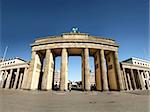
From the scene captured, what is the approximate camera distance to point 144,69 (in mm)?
69000

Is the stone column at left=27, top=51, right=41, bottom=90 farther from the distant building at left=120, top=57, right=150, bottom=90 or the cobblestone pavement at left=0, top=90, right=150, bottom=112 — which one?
the distant building at left=120, top=57, right=150, bottom=90

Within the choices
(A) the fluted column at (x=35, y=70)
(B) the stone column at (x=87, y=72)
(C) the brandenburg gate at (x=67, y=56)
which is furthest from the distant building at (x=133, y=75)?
(A) the fluted column at (x=35, y=70)

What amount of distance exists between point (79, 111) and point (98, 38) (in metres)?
35.8

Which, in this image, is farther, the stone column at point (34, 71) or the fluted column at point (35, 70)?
the fluted column at point (35, 70)

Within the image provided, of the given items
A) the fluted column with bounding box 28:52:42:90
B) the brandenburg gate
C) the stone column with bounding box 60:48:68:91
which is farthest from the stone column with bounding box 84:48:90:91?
the fluted column with bounding box 28:52:42:90

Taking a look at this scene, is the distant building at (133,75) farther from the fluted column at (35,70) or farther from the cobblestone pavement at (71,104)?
the cobblestone pavement at (71,104)

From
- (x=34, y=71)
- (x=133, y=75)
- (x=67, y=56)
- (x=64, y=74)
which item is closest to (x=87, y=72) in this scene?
(x=64, y=74)

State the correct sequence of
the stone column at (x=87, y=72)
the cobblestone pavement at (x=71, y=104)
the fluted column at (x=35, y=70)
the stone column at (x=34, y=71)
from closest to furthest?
1. the cobblestone pavement at (x=71, y=104)
2. the stone column at (x=87, y=72)
3. the stone column at (x=34, y=71)
4. the fluted column at (x=35, y=70)

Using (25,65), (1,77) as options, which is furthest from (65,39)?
(1,77)

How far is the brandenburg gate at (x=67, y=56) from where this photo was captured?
3806 cm

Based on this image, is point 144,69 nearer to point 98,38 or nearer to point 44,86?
point 98,38

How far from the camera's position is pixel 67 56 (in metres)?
41.6

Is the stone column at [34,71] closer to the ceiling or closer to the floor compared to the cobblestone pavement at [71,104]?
closer to the ceiling

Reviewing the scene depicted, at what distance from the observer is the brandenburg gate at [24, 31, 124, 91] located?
38062mm
